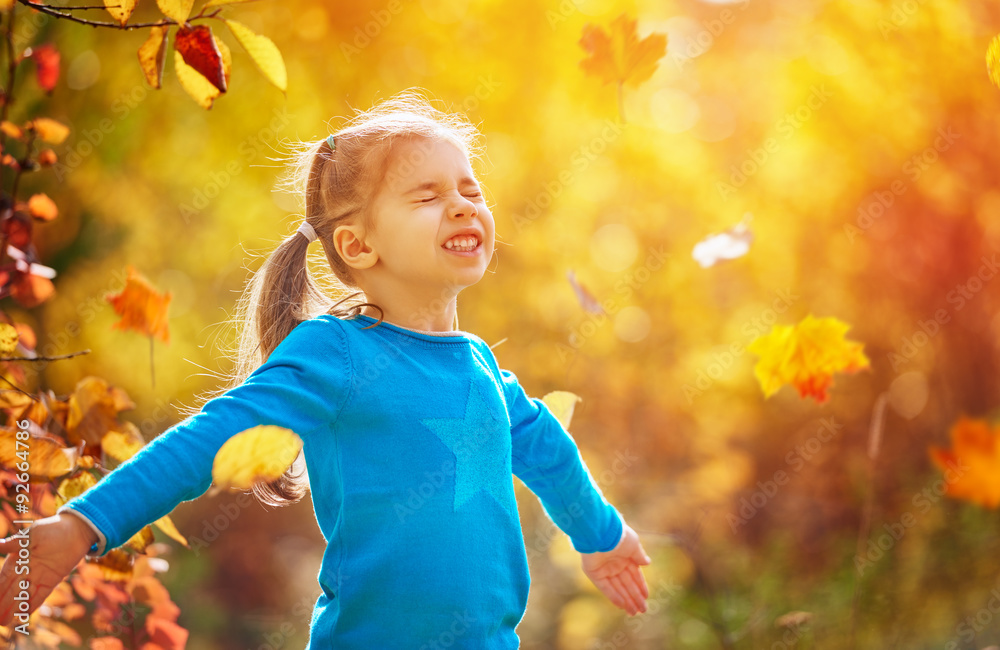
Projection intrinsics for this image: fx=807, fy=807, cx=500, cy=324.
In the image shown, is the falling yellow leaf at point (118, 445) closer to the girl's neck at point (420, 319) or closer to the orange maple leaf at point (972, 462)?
the girl's neck at point (420, 319)

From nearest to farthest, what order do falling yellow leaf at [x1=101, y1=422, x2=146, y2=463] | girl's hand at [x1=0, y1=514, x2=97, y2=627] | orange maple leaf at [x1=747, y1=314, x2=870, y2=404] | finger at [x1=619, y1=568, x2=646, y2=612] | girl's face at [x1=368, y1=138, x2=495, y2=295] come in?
1. girl's hand at [x1=0, y1=514, x2=97, y2=627]
2. girl's face at [x1=368, y1=138, x2=495, y2=295]
3. falling yellow leaf at [x1=101, y1=422, x2=146, y2=463]
4. finger at [x1=619, y1=568, x2=646, y2=612]
5. orange maple leaf at [x1=747, y1=314, x2=870, y2=404]

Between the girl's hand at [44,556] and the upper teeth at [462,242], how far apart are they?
26.0 inches

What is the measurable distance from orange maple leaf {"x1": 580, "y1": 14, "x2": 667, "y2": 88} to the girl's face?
0.56 metres

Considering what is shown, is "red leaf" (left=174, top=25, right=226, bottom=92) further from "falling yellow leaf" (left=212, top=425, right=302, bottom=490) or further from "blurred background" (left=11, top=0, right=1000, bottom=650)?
"blurred background" (left=11, top=0, right=1000, bottom=650)

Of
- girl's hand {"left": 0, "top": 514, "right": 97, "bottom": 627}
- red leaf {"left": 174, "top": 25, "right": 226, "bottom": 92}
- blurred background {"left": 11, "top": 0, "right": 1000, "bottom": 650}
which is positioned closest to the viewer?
girl's hand {"left": 0, "top": 514, "right": 97, "bottom": 627}

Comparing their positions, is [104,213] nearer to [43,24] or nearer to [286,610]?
[43,24]

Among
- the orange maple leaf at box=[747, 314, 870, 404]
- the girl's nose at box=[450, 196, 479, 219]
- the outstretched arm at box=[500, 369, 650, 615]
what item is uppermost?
the girl's nose at box=[450, 196, 479, 219]

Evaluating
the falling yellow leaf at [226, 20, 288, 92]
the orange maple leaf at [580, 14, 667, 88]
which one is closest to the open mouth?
the falling yellow leaf at [226, 20, 288, 92]

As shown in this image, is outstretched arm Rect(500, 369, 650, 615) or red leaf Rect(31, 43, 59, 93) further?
red leaf Rect(31, 43, 59, 93)

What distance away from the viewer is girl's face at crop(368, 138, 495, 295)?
129 centimetres

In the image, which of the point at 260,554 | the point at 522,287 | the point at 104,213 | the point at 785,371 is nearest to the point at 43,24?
the point at 104,213

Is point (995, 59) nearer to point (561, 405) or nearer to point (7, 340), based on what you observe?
point (561, 405)

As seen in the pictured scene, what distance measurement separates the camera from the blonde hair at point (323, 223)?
4.50 feet

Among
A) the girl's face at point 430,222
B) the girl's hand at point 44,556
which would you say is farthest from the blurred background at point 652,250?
the girl's hand at point 44,556
